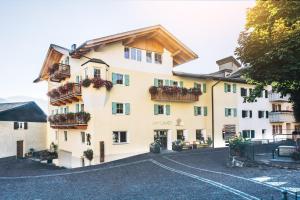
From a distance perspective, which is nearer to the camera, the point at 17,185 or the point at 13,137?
the point at 17,185

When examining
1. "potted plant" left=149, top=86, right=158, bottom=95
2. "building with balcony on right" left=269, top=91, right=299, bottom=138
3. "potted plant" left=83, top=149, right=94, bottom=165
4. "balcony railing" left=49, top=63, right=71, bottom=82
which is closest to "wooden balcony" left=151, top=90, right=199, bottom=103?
"potted plant" left=149, top=86, right=158, bottom=95

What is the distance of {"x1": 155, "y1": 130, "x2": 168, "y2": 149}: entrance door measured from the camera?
3043 cm

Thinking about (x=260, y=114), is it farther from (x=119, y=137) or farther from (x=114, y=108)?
(x=114, y=108)

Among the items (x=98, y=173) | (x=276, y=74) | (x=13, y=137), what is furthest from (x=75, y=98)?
(x=276, y=74)

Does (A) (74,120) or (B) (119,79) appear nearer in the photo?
Result: (A) (74,120)

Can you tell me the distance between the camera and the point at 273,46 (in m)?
18.7

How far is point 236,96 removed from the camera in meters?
38.0

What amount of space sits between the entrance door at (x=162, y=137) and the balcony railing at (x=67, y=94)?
358 inches

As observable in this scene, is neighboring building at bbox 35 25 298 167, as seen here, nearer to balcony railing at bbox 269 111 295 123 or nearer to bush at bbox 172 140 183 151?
bush at bbox 172 140 183 151

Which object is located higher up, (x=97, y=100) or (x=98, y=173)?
(x=97, y=100)

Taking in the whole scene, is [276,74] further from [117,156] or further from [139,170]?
[117,156]

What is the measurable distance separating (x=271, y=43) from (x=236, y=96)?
1977 cm

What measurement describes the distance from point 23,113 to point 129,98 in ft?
63.7

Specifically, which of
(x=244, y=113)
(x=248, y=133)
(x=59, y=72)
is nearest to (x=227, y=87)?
(x=244, y=113)
